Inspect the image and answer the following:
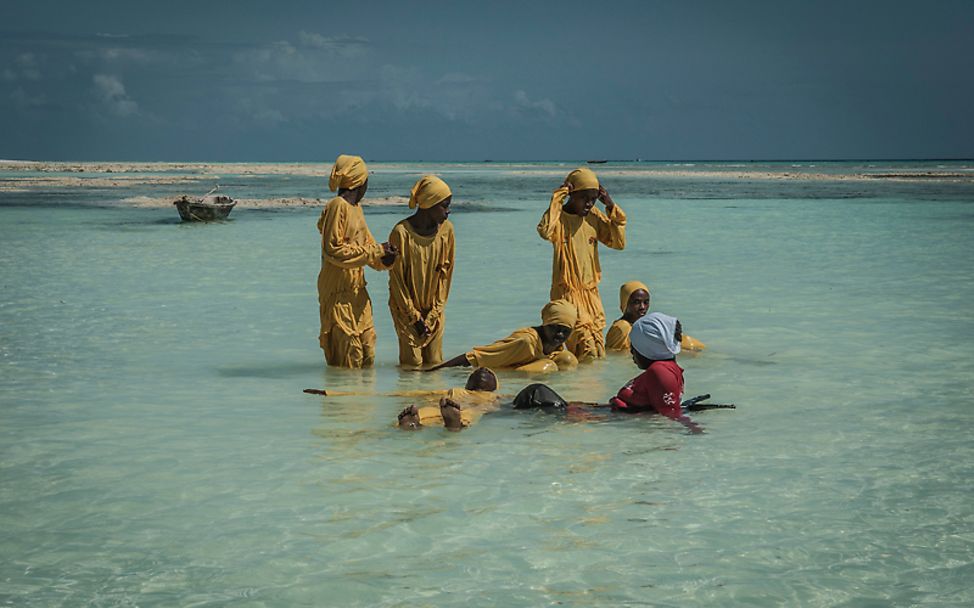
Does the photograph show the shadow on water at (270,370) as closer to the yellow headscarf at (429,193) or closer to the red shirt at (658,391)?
the yellow headscarf at (429,193)

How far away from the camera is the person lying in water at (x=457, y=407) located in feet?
21.5

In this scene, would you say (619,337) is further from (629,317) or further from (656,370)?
(656,370)

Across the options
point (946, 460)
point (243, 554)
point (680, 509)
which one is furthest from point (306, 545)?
point (946, 460)

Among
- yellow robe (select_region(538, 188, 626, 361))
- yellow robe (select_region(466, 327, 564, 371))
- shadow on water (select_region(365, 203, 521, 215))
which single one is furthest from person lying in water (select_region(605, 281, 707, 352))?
shadow on water (select_region(365, 203, 521, 215))

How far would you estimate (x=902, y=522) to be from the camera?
16.5ft

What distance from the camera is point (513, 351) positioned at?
8508 mm

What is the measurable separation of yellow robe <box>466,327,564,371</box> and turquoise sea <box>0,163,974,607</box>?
128 mm

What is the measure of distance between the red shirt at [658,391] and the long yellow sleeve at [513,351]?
1723 mm

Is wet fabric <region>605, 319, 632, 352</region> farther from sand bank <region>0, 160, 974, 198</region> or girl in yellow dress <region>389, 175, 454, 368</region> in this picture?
sand bank <region>0, 160, 974, 198</region>

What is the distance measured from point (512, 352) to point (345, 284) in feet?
4.65

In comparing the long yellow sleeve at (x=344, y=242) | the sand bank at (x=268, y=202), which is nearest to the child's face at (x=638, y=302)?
the long yellow sleeve at (x=344, y=242)

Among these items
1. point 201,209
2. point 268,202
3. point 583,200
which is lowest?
point 268,202

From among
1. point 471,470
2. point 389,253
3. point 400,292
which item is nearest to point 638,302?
point 400,292

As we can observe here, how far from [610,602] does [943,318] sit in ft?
28.9
